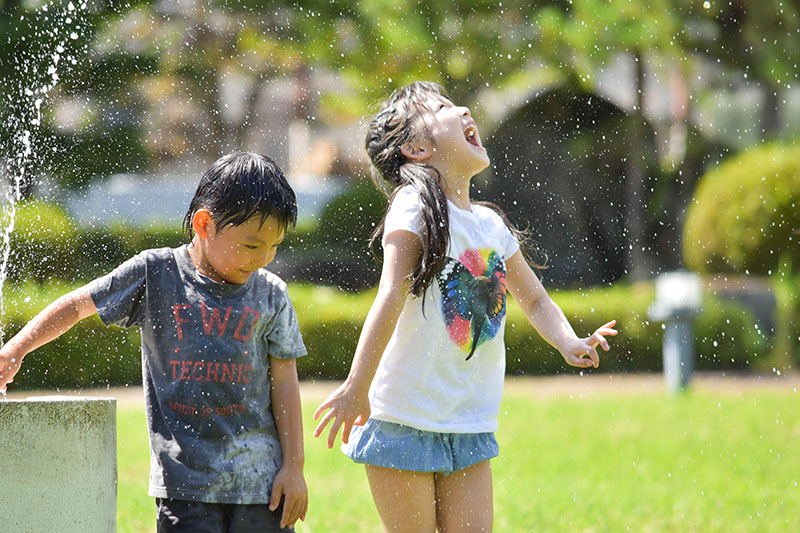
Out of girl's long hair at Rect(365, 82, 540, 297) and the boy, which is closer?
the boy

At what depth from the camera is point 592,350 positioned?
2684mm

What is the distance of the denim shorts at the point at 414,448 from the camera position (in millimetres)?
2514

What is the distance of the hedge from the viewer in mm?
8547

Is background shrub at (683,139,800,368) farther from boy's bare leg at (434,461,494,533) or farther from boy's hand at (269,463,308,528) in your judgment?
boy's hand at (269,463,308,528)

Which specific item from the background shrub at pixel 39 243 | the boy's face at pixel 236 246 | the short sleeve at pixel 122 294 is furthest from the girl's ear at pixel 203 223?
the background shrub at pixel 39 243

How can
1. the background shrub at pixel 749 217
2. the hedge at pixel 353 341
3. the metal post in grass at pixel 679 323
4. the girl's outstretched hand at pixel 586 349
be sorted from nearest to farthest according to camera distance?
1. the girl's outstretched hand at pixel 586 349
2. the metal post in grass at pixel 679 323
3. the hedge at pixel 353 341
4. the background shrub at pixel 749 217

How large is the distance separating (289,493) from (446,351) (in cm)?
52

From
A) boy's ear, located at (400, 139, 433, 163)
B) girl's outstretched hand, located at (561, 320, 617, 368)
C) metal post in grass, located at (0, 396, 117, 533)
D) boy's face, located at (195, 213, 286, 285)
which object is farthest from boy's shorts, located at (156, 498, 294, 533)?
boy's ear, located at (400, 139, 433, 163)

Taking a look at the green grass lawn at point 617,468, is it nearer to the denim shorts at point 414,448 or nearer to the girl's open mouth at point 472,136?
the denim shorts at point 414,448

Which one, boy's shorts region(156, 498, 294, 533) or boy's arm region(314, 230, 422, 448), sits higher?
boy's arm region(314, 230, 422, 448)

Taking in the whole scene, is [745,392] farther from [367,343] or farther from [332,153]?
[332,153]

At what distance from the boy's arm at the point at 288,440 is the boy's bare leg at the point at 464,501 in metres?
0.37

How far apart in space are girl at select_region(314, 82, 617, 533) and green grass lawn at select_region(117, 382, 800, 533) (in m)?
1.55

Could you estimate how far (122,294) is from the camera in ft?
7.82
